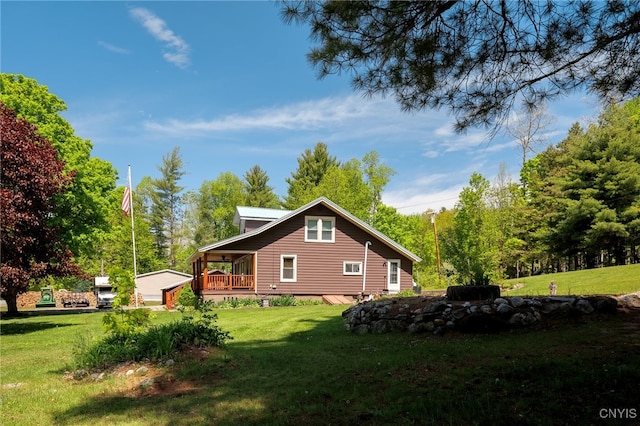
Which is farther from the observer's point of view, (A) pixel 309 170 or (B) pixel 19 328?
(A) pixel 309 170

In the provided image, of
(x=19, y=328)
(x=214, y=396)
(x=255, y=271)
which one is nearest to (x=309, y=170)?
(x=255, y=271)

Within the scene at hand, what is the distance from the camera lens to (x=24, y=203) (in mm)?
11875

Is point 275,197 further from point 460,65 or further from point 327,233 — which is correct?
point 460,65

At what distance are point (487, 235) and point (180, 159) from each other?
38.9m

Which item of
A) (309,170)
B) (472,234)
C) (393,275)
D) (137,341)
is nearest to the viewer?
(137,341)

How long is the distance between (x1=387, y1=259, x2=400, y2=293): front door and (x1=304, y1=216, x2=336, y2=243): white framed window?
12.9 ft

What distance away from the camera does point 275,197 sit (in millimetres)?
50719

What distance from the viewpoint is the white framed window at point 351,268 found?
942 inches

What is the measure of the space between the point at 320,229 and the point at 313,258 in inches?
66.2

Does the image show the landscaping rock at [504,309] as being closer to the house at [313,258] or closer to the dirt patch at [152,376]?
the dirt patch at [152,376]

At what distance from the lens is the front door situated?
969 inches

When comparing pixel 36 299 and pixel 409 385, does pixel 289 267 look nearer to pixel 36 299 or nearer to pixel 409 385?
pixel 409 385

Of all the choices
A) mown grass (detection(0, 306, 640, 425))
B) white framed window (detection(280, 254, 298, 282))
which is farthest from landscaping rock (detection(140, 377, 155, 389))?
white framed window (detection(280, 254, 298, 282))

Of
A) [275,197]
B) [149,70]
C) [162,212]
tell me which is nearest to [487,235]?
[149,70]
